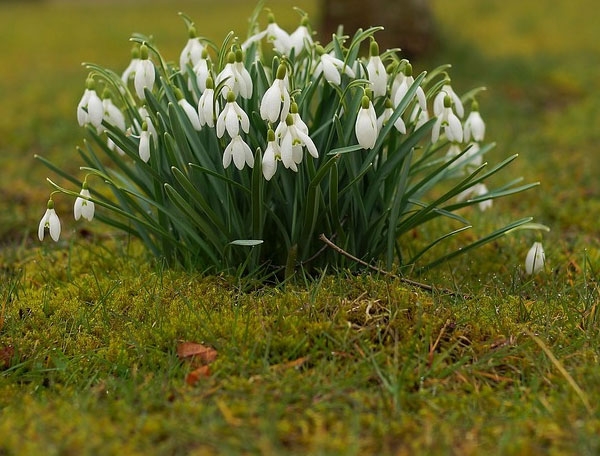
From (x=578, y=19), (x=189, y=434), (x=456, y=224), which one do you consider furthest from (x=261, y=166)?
(x=578, y=19)

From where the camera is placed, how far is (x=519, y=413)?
1979 mm

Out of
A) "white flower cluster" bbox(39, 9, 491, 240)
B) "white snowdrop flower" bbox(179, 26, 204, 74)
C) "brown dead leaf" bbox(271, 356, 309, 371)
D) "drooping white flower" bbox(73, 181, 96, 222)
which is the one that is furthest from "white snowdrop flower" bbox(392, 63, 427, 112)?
"drooping white flower" bbox(73, 181, 96, 222)

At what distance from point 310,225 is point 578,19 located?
7.40m

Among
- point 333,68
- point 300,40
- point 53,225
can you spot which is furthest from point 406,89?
point 53,225

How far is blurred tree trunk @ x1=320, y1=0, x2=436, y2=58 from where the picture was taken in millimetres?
6816

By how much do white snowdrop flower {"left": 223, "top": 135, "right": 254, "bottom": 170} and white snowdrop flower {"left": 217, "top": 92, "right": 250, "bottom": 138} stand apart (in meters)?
0.03

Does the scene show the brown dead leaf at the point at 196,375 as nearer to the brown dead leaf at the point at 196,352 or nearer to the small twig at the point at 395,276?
the brown dead leaf at the point at 196,352

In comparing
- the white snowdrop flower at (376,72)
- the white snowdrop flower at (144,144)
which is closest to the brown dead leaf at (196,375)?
the white snowdrop flower at (144,144)

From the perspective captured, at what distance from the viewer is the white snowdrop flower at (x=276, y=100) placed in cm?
232

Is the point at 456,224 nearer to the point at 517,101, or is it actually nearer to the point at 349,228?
the point at 349,228

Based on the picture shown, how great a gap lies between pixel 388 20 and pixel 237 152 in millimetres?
4929

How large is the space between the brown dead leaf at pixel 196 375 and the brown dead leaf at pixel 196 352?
0.22 feet

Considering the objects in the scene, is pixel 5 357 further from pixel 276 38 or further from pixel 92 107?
pixel 276 38

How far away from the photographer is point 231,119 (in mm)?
2350
